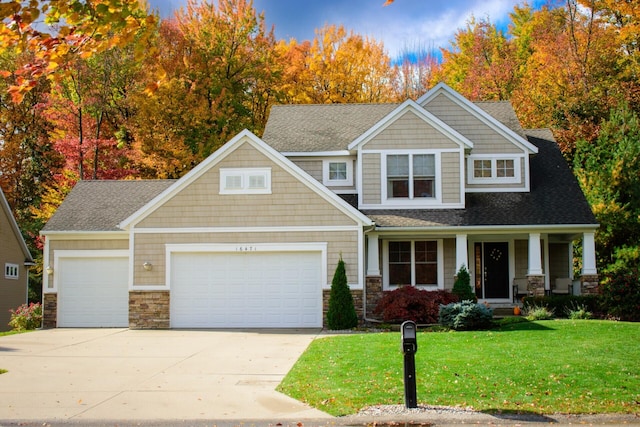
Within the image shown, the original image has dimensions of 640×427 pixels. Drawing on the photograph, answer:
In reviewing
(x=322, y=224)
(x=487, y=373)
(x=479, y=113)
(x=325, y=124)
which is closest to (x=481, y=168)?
(x=479, y=113)

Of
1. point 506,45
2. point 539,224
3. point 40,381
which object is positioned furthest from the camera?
point 506,45

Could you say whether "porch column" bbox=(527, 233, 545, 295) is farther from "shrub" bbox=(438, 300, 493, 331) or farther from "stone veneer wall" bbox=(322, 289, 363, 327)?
"stone veneer wall" bbox=(322, 289, 363, 327)

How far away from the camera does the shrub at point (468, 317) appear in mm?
18016

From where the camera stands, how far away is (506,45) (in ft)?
141

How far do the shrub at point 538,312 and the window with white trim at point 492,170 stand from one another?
4.78 metres

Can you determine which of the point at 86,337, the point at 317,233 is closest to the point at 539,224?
the point at 317,233

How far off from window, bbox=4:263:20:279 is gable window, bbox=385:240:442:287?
15400mm

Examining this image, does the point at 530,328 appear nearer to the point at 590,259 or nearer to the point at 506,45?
the point at 590,259

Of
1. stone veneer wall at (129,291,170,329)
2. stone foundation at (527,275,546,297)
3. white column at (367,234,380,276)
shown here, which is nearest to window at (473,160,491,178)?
stone foundation at (527,275,546,297)

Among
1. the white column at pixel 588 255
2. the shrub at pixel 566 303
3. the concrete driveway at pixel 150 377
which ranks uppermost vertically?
the white column at pixel 588 255

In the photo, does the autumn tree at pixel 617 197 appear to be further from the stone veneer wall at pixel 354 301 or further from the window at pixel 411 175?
the stone veneer wall at pixel 354 301

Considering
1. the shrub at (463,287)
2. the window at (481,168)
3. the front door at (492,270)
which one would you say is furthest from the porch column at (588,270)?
the window at (481,168)

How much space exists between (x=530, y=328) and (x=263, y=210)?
8.02 m

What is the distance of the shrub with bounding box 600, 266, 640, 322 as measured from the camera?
19.5 meters
